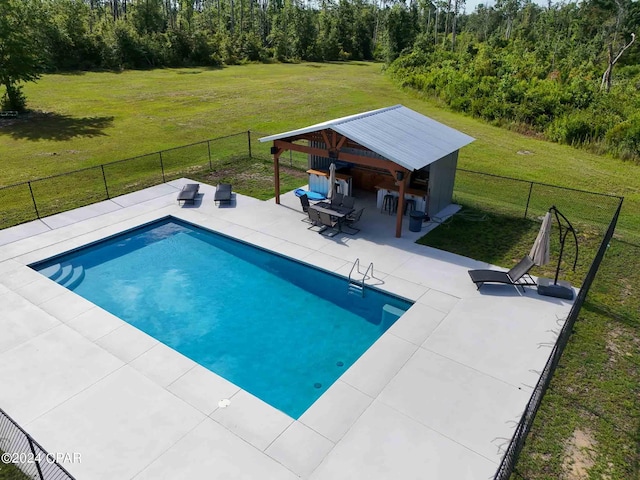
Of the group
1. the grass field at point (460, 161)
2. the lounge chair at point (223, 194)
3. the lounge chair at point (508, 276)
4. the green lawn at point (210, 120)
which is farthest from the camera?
the green lawn at point (210, 120)

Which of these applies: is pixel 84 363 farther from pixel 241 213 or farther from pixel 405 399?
pixel 241 213

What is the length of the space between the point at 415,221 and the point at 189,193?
9.01 m

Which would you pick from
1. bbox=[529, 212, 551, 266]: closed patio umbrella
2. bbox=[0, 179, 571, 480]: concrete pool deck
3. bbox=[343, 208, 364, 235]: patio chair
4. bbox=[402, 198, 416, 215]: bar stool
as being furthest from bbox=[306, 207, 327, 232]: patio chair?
bbox=[529, 212, 551, 266]: closed patio umbrella

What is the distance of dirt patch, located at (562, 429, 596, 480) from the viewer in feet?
22.8

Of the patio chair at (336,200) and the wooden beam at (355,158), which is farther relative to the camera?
the patio chair at (336,200)

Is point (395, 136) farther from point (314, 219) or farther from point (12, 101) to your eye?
point (12, 101)

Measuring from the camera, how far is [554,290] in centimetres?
1156

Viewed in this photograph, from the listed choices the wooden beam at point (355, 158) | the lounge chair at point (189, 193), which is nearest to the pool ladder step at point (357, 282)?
the wooden beam at point (355, 158)

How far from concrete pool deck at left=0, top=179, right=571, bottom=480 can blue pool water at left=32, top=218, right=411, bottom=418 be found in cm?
61

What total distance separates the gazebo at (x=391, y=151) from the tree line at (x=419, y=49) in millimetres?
15203

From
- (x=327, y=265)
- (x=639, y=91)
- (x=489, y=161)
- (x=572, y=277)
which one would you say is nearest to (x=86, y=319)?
(x=327, y=265)

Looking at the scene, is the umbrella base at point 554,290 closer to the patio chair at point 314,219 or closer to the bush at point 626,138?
the patio chair at point 314,219

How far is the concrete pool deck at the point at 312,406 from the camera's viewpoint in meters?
7.09

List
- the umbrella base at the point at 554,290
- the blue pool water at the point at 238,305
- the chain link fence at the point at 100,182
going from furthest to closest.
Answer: the chain link fence at the point at 100,182 → the umbrella base at the point at 554,290 → the blue pool water at the point at 238,305
